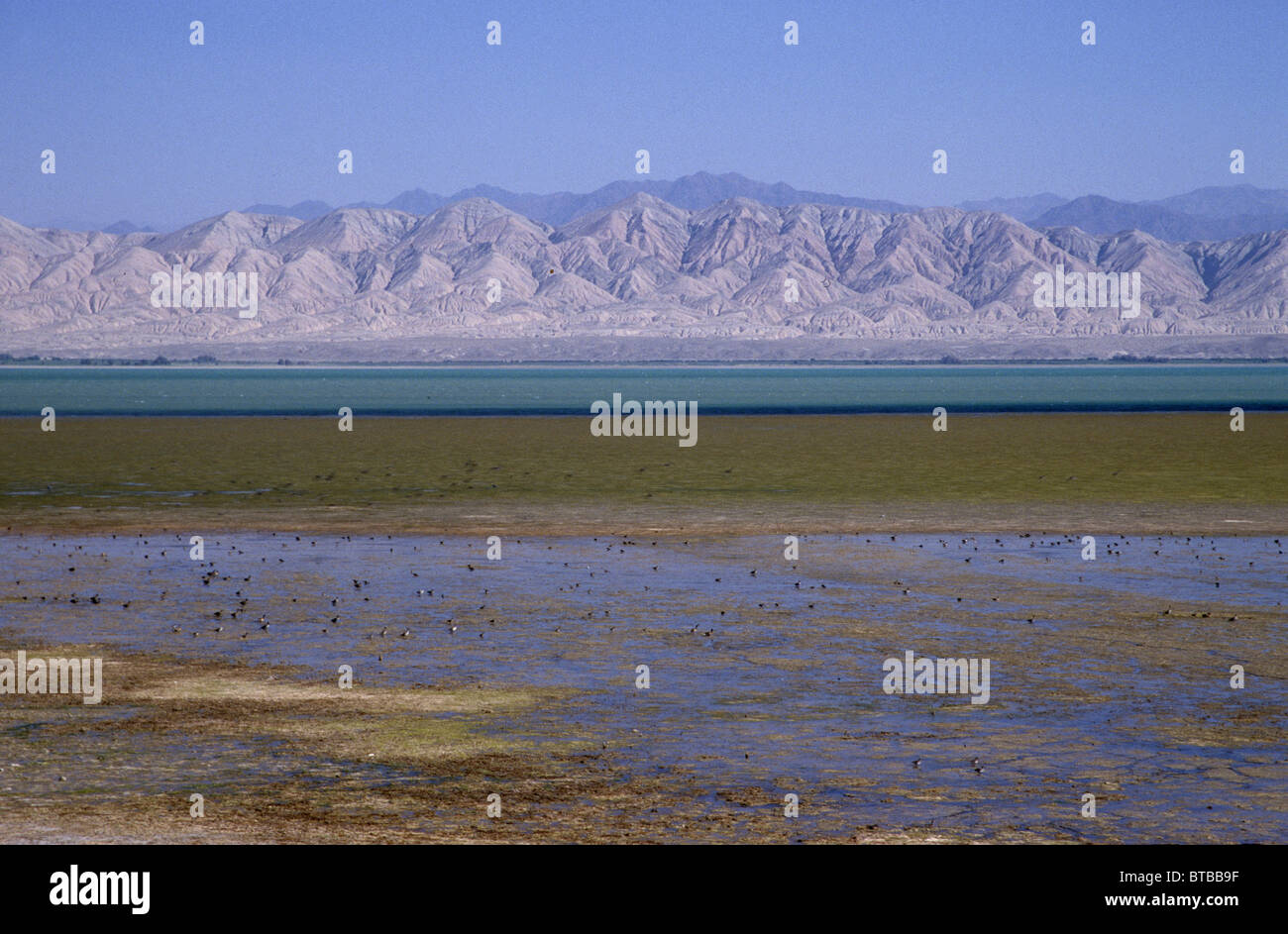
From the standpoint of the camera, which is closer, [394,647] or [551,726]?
[551,726]

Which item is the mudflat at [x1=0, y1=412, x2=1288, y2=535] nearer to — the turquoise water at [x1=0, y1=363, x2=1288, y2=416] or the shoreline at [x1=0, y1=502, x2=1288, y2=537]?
the shoreline at [x1=0, y1=502, x2=1288, y2=537]

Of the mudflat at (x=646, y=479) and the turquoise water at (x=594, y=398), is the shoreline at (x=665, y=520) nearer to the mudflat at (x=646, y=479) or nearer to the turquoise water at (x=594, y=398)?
the mudflat at (x=646, y=479)

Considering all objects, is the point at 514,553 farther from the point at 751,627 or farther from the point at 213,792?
the point at 213,792

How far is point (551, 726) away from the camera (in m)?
13.0

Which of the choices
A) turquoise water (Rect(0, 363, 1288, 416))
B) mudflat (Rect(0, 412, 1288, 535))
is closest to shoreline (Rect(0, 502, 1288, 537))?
mudflat (Rect(0, 412, 1288, 535))

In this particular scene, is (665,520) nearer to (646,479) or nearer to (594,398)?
(646,479)

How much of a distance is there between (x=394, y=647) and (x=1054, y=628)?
24.9 feet

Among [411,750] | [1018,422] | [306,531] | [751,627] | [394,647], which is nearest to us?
[411,750]

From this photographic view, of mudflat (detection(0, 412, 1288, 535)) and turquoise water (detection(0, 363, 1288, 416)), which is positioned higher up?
turquoise water (detection(0, 363, 1288, 416))

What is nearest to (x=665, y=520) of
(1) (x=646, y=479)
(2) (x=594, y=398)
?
(1) (x=646, y=479)

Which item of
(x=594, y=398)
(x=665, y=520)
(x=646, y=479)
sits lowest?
(x=665, y=520)

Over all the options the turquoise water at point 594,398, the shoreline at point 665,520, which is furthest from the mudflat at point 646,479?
the turquoise water at point 594,398

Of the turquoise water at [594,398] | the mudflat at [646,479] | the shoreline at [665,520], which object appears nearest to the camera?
the shoreline at [665,520]
